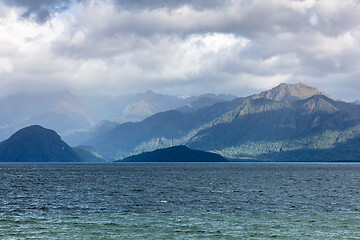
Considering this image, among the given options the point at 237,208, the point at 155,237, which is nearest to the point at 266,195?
the point at 237,208

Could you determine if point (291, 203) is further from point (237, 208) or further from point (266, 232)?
point (266, 232)

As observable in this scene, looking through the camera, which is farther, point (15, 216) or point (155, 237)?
point (15, 216)

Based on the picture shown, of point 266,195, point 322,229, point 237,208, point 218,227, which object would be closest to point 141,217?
point 218,227

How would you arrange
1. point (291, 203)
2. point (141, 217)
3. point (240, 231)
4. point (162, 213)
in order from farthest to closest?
point (291, 203), point (162, 213), point (141, 217), point (240, 231)

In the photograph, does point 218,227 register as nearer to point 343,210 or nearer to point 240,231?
point 240,231

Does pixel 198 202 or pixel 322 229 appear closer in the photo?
pixel 322 229

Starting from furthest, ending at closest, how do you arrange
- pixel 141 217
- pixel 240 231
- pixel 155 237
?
1. pixel 141 217
2. pixel 240 231
3. pixel 155 237

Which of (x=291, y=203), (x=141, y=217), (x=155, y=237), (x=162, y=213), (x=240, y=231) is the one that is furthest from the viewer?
(x=291, y=203)

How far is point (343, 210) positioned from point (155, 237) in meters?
52.0

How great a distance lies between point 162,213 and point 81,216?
687 inches

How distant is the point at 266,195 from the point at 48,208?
66.9 metres

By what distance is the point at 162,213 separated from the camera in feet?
303

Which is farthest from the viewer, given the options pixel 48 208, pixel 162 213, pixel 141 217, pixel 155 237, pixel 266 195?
pixel 266 195

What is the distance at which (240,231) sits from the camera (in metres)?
71.9
